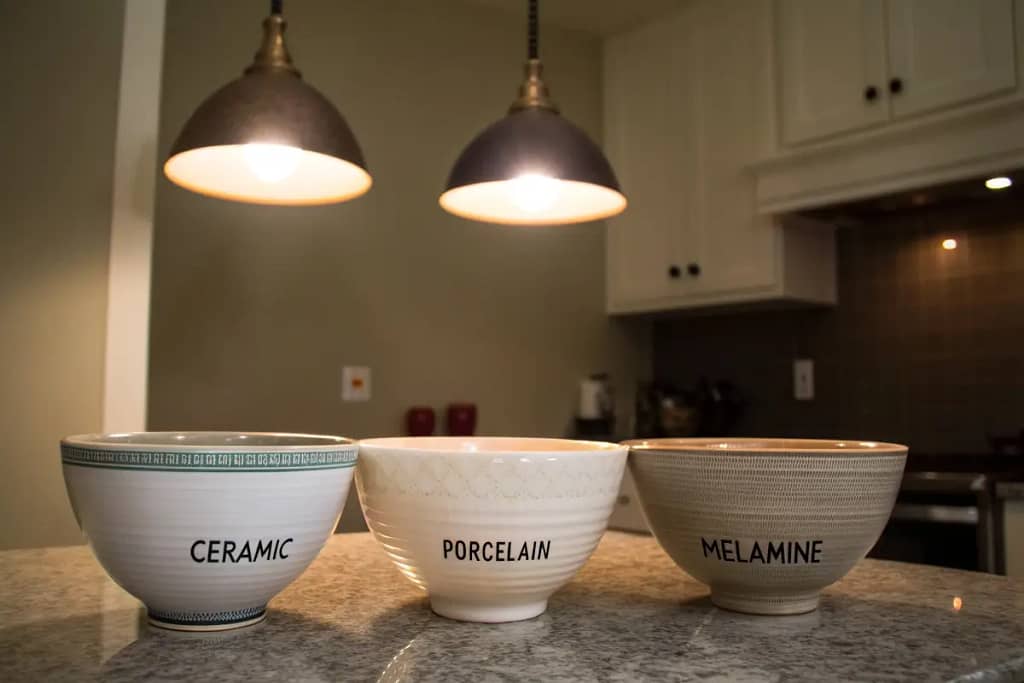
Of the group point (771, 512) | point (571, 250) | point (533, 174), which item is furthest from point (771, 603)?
point (571, 250)

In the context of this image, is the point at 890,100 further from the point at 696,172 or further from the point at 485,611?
the point at 485,611

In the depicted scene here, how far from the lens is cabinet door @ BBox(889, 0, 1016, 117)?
2093 mm

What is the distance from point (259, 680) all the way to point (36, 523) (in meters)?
1.24

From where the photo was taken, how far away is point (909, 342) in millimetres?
2611

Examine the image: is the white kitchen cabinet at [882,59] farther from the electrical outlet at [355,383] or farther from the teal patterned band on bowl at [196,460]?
the teal patterned band on bowl at [196,460]

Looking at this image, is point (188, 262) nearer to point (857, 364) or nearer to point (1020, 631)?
point (857, 364)

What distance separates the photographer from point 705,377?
3.22 m

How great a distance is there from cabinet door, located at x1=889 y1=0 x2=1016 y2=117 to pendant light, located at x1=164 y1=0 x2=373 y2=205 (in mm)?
1559

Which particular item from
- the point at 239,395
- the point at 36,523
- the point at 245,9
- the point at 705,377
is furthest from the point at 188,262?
the point at 705,377

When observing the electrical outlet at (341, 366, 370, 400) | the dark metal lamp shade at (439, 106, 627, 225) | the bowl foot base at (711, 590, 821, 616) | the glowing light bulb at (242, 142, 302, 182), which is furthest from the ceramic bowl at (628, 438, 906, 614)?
the electrical outlet at (341, 366, 370, 400)

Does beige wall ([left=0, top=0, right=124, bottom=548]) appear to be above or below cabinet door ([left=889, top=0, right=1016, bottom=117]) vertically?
below

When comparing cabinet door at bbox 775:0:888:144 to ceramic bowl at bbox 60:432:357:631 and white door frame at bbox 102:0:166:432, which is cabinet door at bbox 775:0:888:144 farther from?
ceramic bowl at bbox 60:432:357:631

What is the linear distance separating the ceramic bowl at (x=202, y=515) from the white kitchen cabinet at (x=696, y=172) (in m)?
2.27

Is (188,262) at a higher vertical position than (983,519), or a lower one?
higher
